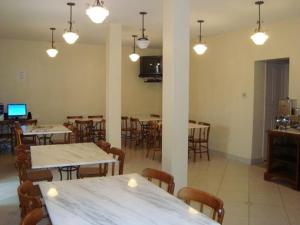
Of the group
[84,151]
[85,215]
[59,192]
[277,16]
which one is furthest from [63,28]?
[85,215]

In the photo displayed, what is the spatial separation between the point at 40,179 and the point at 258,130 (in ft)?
15.0

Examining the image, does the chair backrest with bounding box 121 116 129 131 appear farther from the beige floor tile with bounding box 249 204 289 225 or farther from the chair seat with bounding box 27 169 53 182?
the beige floor tile with bounding box 249 204 289 225

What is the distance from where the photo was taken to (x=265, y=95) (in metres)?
6.64

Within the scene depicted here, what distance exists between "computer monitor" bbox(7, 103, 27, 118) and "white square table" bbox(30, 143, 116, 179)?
413 centimetres

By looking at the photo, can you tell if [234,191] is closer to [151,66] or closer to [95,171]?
[95,171]

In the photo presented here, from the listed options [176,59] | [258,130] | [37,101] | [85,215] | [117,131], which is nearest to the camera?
[85,215]

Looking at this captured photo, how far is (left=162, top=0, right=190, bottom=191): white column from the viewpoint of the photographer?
362 centimetres

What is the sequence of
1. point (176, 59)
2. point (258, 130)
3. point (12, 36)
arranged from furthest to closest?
point (12, 36), point (258, 130), point (176, 59)

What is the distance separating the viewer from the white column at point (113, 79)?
20.1 ft

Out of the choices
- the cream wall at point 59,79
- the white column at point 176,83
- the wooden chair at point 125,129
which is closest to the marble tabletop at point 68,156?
the white column at point 176,83

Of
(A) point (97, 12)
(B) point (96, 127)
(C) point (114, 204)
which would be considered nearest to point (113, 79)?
(A) point (97, 12)

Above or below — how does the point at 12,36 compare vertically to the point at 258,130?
above

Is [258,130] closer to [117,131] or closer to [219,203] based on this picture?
[117,131]

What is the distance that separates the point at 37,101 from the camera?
27.8 ft
